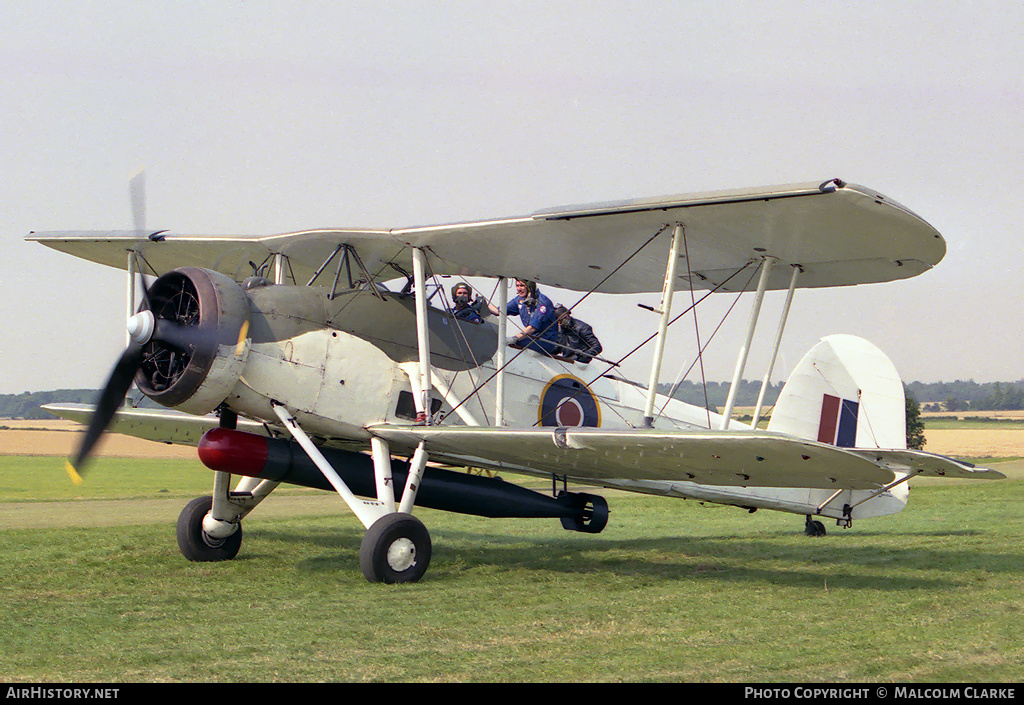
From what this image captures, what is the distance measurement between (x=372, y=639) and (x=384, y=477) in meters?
2.67

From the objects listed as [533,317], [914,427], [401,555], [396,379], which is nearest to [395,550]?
[401,555]

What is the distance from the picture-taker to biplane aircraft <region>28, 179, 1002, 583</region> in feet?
23.8

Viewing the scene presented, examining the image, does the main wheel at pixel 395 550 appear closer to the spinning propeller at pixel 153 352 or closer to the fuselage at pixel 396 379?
the fuselage at pixel 396 379

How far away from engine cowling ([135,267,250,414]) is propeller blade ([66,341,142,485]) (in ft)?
0.30

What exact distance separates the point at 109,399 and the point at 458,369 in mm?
3228

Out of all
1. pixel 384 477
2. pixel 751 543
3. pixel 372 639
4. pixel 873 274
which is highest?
pixel 873 274

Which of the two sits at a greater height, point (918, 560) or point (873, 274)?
point (873, 274)

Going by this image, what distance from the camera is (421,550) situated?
765cm

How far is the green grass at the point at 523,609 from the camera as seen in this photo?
4645 mm

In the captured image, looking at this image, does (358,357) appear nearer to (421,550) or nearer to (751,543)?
(421,550)

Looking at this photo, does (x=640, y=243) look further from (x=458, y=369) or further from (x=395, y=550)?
(x=395, y=550)

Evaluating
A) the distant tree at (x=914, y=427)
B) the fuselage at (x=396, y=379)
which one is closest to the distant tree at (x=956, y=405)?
the distant tree at (x=914, y=427)

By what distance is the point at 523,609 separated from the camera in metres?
6.52
